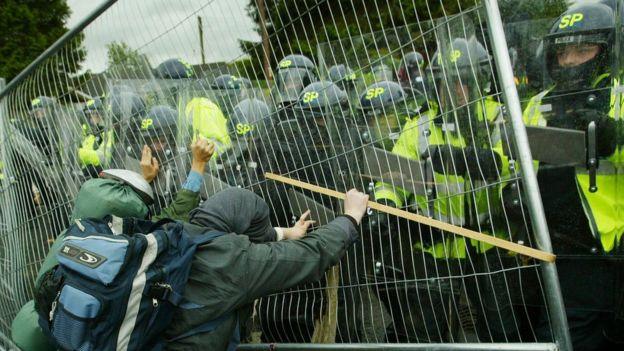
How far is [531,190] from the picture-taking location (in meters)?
2.06

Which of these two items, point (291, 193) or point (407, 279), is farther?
point (291, 193)

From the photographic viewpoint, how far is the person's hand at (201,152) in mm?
2941

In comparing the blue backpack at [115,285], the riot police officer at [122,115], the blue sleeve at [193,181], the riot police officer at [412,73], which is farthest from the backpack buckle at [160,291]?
the riot police officer at [122,115]

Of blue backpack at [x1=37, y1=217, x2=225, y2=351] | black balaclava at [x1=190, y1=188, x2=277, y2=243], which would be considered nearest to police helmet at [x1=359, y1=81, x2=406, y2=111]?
black balaclava at [x1=190, y1=188, x2=277, y2=243]

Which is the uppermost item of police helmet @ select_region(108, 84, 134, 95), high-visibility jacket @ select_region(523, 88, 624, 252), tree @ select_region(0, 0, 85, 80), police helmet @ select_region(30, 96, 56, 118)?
tree @ select_region(0, 0, 85, 80)

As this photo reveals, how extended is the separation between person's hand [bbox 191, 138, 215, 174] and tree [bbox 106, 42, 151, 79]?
69 centimetres

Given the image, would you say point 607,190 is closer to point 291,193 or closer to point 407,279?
point 407,279

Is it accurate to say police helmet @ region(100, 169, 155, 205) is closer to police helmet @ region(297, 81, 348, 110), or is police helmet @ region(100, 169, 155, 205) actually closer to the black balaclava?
the black balaclava

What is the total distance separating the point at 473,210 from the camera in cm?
244

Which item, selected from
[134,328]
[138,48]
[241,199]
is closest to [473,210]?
[241,199]

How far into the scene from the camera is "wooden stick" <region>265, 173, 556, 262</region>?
2.07m

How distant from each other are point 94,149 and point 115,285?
187 centimetres

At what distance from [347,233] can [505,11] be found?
1.60 metres

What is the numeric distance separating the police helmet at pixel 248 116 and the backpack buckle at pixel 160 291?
104 cm
